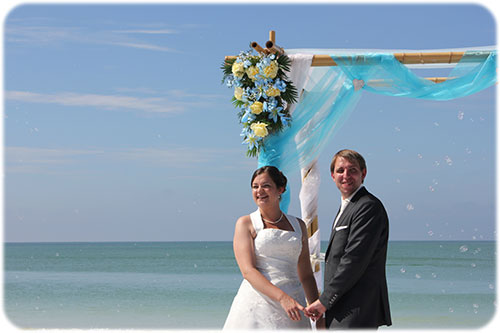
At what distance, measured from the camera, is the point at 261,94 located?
6.07 meters

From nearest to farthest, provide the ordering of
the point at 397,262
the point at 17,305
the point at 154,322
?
the point at 154,322 < the point at 17,305 < the point at 397,262

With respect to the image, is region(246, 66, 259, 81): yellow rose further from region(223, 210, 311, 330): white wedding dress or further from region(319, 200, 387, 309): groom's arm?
region(319, 200, 387, 309): groom's arm

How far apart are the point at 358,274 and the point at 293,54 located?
253cm

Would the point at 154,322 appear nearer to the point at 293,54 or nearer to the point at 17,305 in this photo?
the point at 17,305

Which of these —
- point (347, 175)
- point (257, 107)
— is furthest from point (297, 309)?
point (257, 107)

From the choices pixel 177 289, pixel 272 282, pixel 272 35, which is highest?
pixel 272 35

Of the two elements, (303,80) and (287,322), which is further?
(303,80)

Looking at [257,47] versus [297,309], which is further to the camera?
[257,47]

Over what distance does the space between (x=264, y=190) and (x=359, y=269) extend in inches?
33.6

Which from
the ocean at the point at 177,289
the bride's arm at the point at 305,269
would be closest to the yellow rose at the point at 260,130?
the bride's arm at the point at 305,269

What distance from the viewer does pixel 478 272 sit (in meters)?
27.1

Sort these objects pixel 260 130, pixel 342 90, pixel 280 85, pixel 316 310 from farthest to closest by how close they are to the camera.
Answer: pixel 342 90 → pixel 280 85 → pixel 260 130 → pixel 316 310

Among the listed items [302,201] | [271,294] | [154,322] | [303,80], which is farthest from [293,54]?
[154,322]

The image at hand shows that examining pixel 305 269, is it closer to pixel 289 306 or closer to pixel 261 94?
pixel 289 306
